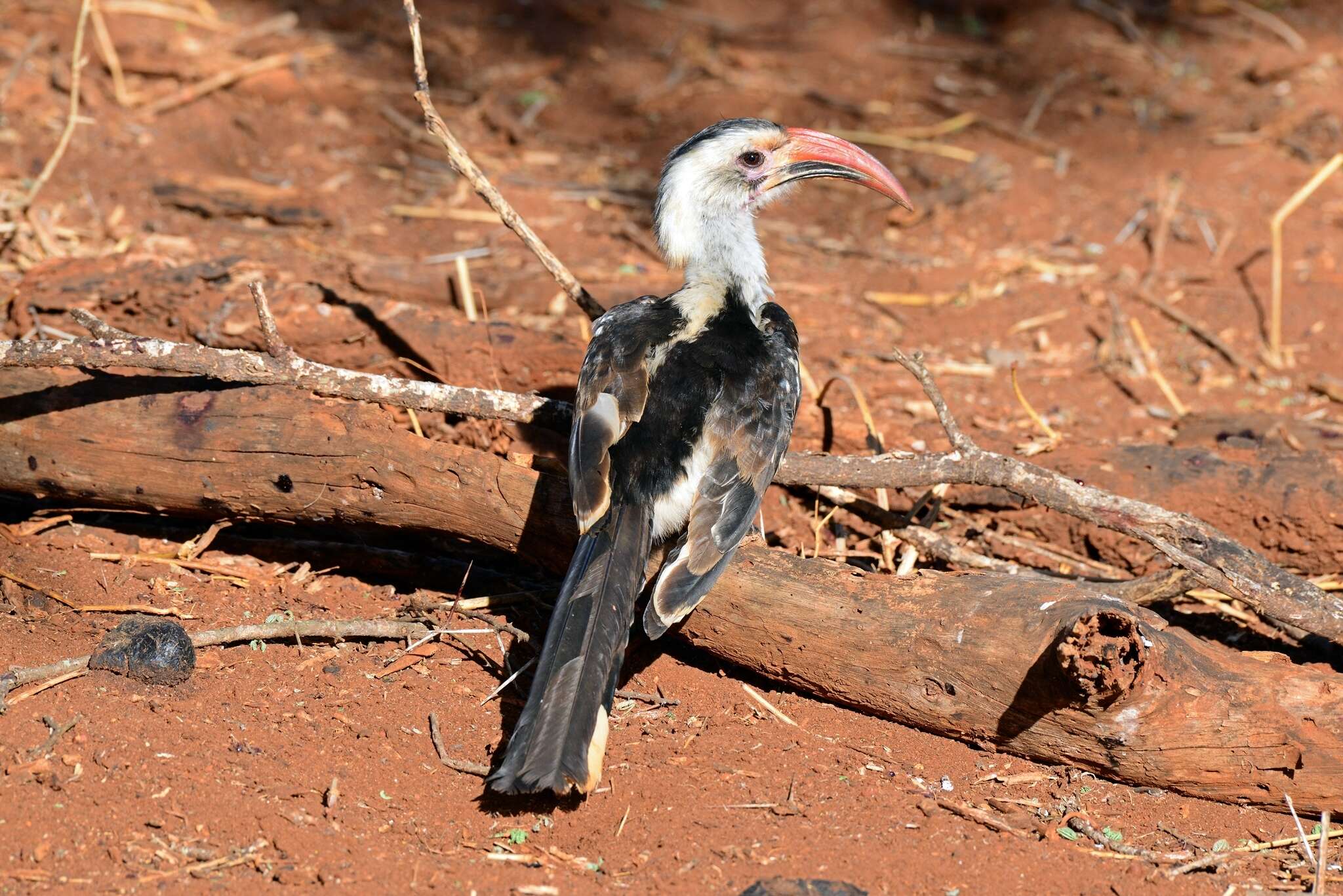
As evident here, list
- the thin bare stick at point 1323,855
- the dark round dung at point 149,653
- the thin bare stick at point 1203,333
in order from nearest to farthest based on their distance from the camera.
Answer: the thin bare stick at point 1323,855, the dark round dung at point 149,653, the thin bare stick at point 1203,333

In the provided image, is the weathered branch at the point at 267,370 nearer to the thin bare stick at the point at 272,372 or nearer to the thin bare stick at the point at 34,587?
the thin bare stick at the point at 272,372

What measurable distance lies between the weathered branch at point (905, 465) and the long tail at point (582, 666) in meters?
0.59

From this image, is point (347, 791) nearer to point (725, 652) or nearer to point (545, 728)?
point (545, 728)

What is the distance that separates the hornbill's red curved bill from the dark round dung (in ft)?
2.87

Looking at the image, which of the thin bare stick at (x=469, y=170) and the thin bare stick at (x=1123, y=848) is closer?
the thin bare stick at (x=1123, y=848)

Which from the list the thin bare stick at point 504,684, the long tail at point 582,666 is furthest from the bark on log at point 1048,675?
the thin bare stick at point 504,684

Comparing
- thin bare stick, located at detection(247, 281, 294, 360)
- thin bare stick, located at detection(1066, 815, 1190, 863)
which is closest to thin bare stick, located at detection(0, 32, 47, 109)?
thin bare stick, located at detection(247, 281, 294, 360)

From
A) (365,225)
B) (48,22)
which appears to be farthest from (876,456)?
(48,22)

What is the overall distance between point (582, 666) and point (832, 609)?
2.27ft

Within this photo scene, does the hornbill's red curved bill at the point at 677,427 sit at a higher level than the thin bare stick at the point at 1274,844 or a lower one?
higher

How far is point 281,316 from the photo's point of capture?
425 cm

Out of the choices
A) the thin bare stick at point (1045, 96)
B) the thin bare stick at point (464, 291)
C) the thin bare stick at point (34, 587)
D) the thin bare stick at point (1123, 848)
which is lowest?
the thin bare stick at point (34, 587)

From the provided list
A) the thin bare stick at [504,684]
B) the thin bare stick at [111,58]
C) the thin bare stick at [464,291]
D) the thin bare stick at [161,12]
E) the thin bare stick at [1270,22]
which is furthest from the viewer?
the thin bare stick at [1270,22]

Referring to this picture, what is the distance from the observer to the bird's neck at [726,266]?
12.4ft
